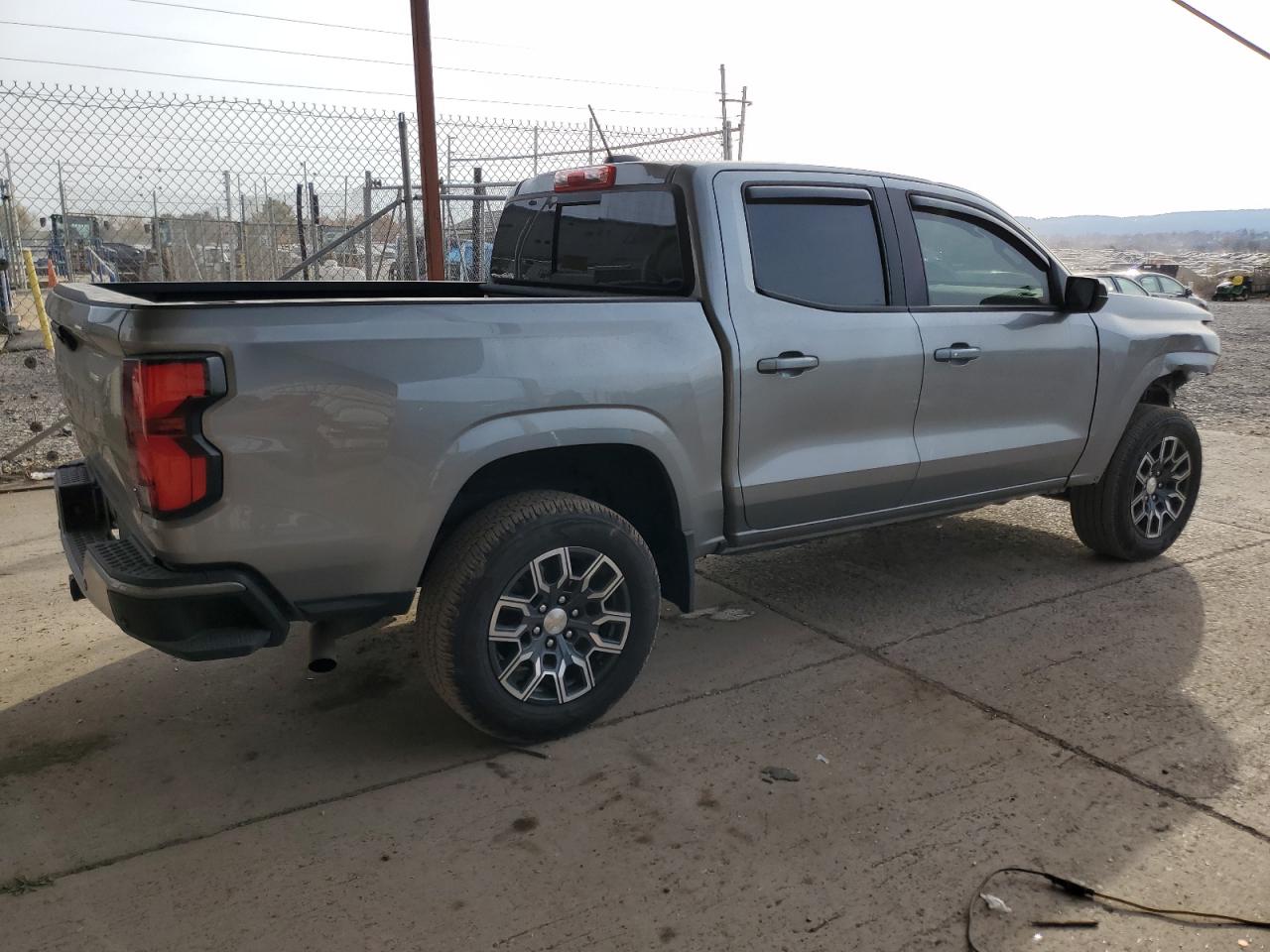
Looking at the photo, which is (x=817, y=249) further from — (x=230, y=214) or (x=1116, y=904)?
(x=230, y=214)

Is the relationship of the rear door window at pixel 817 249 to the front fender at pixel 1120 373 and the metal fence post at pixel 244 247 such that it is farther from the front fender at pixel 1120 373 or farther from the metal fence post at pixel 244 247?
the metal fence post at pixel 244 247

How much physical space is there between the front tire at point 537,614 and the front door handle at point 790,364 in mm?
825

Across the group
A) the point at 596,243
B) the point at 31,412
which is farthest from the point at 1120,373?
the point at 31,412

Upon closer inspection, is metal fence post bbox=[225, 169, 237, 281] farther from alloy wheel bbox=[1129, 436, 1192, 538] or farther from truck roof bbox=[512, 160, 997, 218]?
alloy wheel bbox=[1129, 436, 1192, 538]

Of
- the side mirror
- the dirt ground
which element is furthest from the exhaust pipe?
the side mirror

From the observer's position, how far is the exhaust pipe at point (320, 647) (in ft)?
11.2

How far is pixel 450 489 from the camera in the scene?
3.30 metres

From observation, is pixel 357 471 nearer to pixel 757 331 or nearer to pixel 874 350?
pixel 757 331

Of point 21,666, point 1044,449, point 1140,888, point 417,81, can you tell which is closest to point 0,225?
point 417,81

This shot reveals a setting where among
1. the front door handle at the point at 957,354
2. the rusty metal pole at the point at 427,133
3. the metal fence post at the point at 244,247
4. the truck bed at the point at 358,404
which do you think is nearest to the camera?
the truck bed at the point at 358,404

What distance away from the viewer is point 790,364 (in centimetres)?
402

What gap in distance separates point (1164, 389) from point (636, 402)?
3487 mm

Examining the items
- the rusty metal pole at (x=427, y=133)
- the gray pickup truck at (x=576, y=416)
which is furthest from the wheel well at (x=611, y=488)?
the rusty metal pole at (x=427, y=133)

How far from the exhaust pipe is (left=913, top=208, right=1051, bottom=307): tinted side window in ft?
9.35
